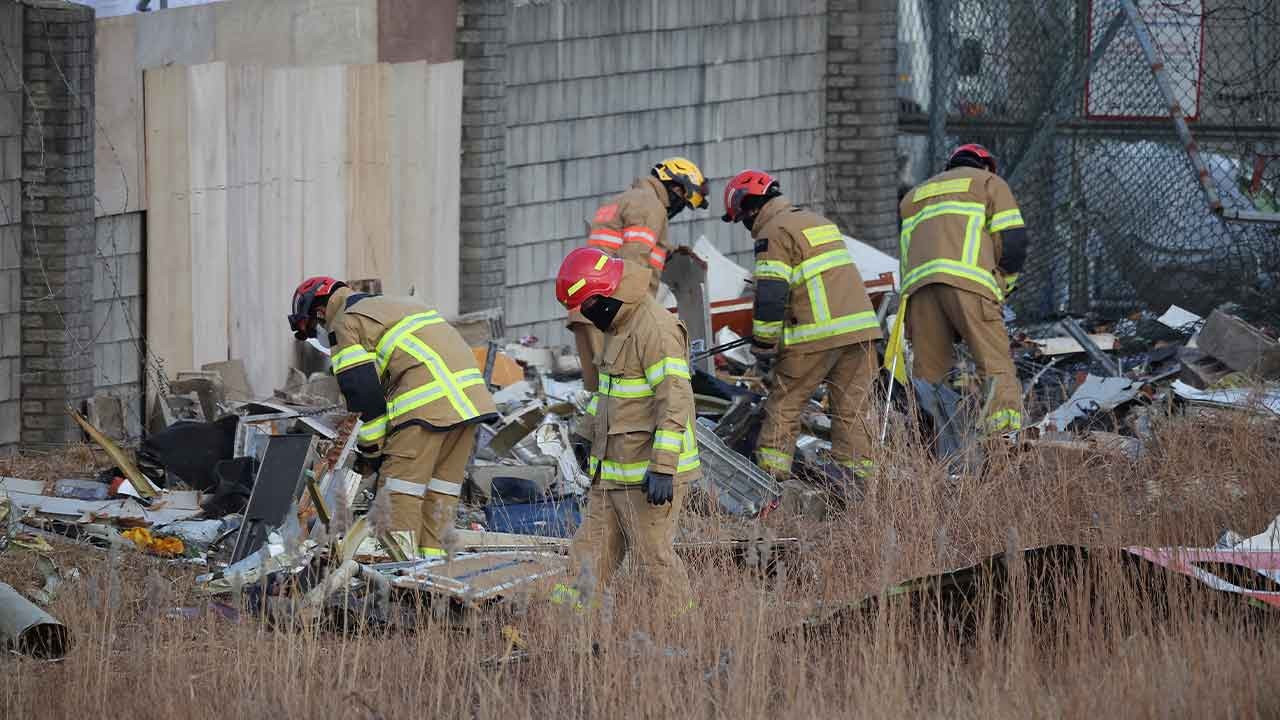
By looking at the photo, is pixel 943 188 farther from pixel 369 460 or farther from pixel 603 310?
pixel 369 460

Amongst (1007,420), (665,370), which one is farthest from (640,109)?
(665,370)

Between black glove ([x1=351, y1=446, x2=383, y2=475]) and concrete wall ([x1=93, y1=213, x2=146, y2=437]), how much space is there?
2534mm

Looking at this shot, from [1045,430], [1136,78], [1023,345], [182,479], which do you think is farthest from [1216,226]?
[182,479]

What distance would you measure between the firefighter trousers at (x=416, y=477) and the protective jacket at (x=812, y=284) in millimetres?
2065

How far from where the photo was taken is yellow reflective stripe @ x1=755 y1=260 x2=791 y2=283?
855 centimetres

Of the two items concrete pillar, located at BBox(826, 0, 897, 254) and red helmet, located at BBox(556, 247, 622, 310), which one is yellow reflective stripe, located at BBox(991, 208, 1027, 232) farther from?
concrete pillar, located at BBox(826, 0, 897, 254)

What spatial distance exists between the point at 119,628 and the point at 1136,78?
32.4 feet

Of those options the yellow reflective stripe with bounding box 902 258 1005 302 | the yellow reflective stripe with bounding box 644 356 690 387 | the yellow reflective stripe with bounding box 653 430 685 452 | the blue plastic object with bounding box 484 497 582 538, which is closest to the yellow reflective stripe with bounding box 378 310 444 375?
the blue plastic object with bounding box 484 497 582 538

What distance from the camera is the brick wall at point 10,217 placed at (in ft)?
27.6

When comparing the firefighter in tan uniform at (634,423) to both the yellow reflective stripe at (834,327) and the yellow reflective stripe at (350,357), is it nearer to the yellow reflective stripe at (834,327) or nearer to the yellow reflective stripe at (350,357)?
the yellow reflective stripe at (350,357)

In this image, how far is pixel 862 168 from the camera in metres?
14.3

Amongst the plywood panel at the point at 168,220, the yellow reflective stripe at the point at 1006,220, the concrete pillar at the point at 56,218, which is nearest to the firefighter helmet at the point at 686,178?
the yellow reflective stripe at the point at 1006,220

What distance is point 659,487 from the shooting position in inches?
237

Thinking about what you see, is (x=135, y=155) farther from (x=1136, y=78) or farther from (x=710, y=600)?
(x=1136, y=78)
